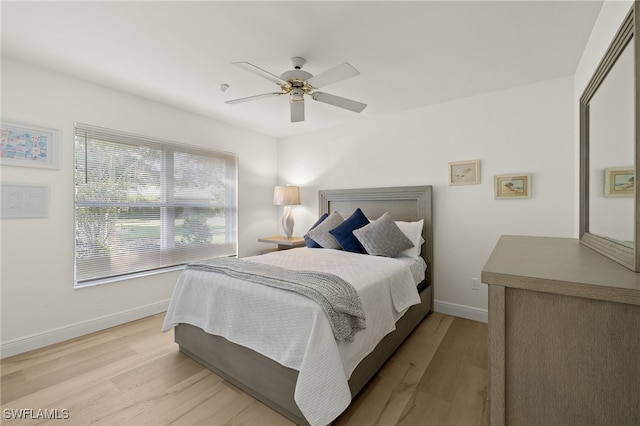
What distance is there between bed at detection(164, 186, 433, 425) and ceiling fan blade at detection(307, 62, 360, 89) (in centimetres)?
157

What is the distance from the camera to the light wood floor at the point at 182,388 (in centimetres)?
164

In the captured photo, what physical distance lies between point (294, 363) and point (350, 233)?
1.84 metres

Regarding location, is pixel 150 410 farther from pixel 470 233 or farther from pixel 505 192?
pixel 505 192

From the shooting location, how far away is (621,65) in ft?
3.49

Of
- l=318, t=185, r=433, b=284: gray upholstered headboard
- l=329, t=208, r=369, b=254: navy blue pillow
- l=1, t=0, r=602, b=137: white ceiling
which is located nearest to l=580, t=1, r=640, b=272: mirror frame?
l=1, t=0, r=602, b=137: white ceiling

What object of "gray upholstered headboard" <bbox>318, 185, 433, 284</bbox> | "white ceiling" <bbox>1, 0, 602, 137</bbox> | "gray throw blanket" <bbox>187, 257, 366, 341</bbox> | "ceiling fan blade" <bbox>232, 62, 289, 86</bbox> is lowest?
"gray throw blanket" <bbox>187, 257, 366, 341</bbox>

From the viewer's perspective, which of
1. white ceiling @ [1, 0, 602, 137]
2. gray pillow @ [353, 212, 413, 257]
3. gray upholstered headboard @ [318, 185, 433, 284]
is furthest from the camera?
gray upholstered headboard @ [318, 185, 433, 284]

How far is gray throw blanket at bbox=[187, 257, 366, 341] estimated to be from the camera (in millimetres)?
1553

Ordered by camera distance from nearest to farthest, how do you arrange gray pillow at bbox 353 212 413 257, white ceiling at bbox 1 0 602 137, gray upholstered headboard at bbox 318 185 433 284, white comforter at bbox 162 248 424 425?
1. white comforter at bbox 162 248 424 425
2. white ceiling at bbox 1 0 602 137
3. gray pillow at bbox 353 212 413 257
4. gray upholstered headboard at bbox 318 185 433 284

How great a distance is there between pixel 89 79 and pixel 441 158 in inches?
149

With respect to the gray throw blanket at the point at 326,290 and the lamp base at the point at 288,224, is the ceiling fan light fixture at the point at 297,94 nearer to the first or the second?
the gray throw blanket at the point at 326,290

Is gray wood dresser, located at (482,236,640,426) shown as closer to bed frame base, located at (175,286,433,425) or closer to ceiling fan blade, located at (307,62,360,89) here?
bed frame base, located at (175,286,433,425)

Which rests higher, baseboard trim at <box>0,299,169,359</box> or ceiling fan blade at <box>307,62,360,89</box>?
ceiling fan blade at <box>307,62,360,89</box>

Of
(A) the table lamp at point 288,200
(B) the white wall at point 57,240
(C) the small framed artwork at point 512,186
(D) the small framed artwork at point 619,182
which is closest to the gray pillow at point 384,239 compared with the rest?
(C) the small framed artwork at point 512,186
